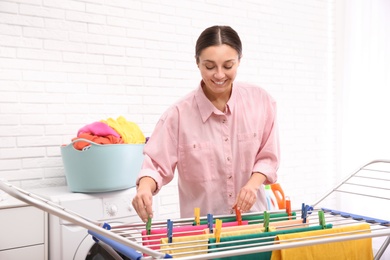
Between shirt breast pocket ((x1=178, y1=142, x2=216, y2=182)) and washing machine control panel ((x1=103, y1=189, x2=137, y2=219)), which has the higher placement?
shirt breast pocket ((x1=178, y1=142, x2=216, y2=182))

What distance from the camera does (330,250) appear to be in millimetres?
1398

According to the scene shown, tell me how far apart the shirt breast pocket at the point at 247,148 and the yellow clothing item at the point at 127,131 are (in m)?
1.16

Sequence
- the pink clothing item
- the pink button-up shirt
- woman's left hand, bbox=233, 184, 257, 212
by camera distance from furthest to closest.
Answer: the pink clothing item, the pink button-up shirt, woman's left hand, bbox=233, 184, 257, 212

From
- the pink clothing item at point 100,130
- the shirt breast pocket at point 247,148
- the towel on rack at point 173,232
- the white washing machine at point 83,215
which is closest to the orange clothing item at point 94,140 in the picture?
the pink clothing item at point 100,130

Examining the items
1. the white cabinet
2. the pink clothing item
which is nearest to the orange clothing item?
the pink clothing item

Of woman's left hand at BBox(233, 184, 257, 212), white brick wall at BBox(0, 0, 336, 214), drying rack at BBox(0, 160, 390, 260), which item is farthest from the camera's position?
white brick wall at BBox(0, 0, 336, 214)

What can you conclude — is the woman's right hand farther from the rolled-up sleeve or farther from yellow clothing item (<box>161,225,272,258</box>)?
the rolled-up sleeve

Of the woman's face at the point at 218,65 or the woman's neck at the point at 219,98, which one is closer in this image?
the woman's face at the point at 218,65

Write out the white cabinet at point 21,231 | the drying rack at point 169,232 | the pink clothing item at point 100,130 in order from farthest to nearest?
the pink clothing item at point 100,130
the white cabinet at point 21,231
the drying rack at point 169,232

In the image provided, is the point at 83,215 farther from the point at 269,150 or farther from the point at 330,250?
the point at 330,250

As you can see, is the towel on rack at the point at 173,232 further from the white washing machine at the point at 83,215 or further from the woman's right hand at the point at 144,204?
the white washing machine at the point at 83,215

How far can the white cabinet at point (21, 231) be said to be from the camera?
2.40 m

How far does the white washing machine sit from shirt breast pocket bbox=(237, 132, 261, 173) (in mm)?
969

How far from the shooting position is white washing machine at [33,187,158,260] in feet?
8.27
